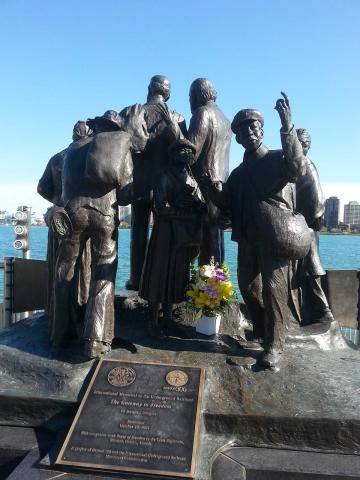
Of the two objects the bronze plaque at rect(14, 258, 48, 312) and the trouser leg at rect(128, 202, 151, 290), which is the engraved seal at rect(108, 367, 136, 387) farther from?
the bronze plaque at rect(14, 258, 48, 312)

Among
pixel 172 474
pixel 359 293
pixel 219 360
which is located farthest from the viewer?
pixel 359 293

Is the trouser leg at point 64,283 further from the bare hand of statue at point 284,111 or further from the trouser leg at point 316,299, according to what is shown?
the trouser leg at point 316,299

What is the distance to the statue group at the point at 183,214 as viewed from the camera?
14.8 feet

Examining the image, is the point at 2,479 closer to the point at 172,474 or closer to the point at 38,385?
the point at 38,385

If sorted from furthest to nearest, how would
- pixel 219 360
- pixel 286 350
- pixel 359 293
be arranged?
pixel 359 293 < pixel 286 350 < pixel 219 360

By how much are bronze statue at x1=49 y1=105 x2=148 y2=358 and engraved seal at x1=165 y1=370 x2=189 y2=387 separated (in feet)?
2.67

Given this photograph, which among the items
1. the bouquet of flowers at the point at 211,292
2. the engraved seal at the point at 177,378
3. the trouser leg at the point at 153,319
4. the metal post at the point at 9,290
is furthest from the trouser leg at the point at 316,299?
the metal post at the point at 9,290

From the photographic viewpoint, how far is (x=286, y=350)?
488cm

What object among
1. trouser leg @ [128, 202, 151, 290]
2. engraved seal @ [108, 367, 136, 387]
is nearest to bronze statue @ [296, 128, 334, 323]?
trouser leg @ [128, 202, 151, 290]

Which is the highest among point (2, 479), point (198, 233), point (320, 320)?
point (198, 233)

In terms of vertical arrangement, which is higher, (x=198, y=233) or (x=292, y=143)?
(x=292, y=143)

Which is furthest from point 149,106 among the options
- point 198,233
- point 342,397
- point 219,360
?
point 342,397

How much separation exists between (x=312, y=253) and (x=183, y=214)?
6.44 ft

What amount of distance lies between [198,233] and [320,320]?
2063mm
